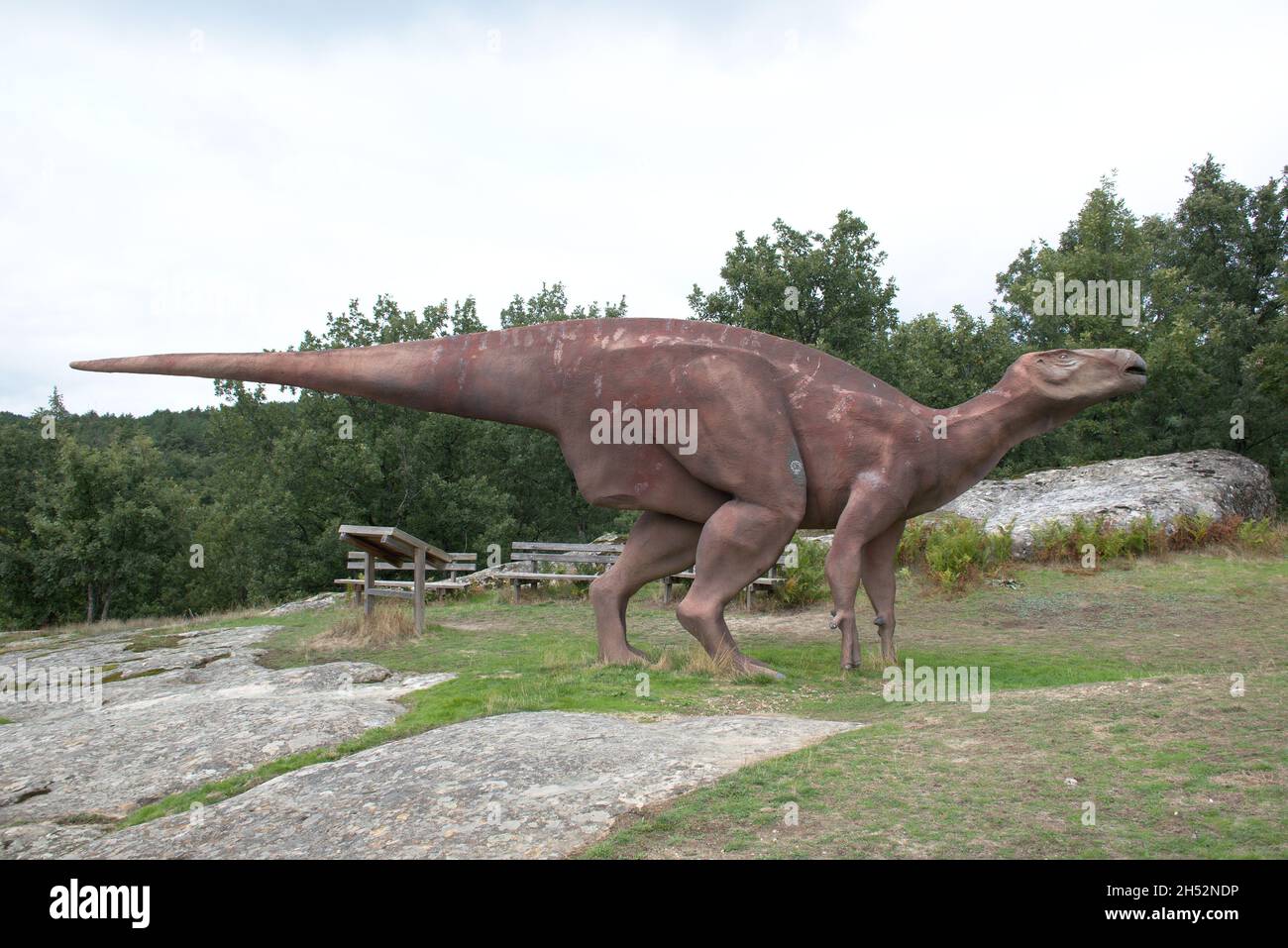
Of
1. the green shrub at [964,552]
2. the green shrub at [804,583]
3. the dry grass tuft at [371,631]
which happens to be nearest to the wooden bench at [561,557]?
the green shrub at [804,583]

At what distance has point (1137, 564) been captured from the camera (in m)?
15.8

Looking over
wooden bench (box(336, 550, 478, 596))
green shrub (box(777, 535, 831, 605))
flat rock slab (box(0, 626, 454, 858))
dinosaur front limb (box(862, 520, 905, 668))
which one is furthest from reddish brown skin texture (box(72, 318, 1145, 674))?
green shrub (box(777, 535, 831, 605))

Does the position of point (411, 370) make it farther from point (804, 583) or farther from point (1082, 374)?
point (804, 583)

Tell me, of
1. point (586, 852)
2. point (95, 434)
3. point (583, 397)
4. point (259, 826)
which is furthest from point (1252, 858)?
point (95, 434)

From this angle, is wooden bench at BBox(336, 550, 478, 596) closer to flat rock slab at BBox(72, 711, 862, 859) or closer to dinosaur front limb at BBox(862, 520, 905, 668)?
dinosaur front limb at BBox(862, 520, 905, 668)

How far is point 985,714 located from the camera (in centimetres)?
709

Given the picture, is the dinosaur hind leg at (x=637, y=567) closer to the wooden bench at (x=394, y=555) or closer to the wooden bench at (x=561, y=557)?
the wooden bench at (x=394, y=555)

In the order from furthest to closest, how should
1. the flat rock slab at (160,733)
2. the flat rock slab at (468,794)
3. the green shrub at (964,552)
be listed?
the green shrub at (964,552) → the flat rock slab at (160,733) → the flat rock slab at (468,794)

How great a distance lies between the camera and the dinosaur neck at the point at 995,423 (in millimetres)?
10164

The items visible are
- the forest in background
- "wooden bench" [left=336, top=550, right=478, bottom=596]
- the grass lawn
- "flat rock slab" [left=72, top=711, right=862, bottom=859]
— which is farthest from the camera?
the forest in background

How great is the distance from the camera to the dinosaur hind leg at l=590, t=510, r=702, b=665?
10.4 metres

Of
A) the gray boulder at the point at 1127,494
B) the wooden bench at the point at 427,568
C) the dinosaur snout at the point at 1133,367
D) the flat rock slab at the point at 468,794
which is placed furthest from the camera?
the gray boulder at the point at 1127,494

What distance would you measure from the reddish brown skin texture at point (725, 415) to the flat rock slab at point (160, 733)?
9.14 ft

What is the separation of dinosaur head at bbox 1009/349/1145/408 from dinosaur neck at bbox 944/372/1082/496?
9 centimetres
